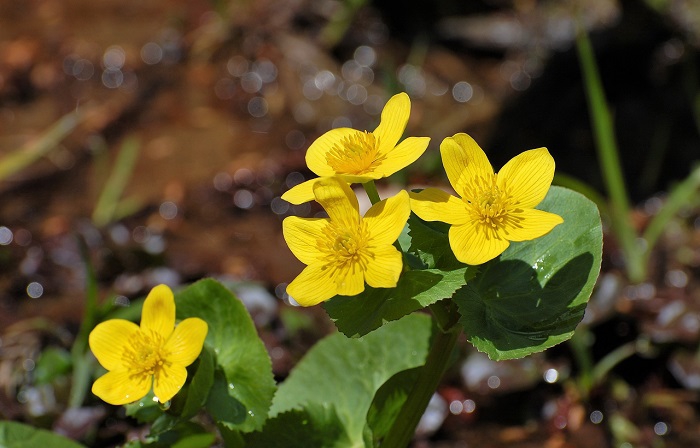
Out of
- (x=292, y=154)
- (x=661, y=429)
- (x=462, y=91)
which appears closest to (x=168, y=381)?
(x=661, y=429)

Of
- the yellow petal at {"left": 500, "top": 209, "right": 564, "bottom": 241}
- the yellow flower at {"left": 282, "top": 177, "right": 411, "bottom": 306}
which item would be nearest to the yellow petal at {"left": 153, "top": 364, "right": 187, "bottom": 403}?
the yellow flower at {"left": 282, "top": 177, "right": 411, "bottom": 306}

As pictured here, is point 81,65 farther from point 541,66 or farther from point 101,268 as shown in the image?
point 541,66

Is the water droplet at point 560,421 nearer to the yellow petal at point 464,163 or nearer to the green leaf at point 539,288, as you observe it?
the green leaf at point 539,288

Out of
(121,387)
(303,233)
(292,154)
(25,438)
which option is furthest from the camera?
(292,154)

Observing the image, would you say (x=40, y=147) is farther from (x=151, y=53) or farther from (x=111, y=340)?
(x=111, y=340)

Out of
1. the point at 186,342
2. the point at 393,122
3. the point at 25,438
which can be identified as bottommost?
the point at 25,438

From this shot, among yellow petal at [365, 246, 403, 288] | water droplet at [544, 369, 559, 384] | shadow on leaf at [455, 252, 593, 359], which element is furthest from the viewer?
water droplet at [544, 369, 559, 384]

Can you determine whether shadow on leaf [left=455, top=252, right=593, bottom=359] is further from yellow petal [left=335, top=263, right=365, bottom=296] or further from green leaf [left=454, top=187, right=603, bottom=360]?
yellow petal [left=335, top=263, right=365, bottom=296]
